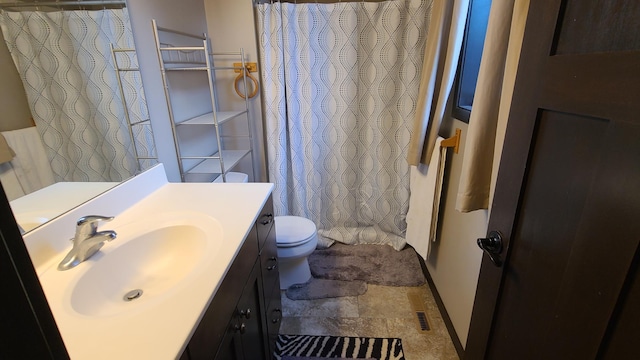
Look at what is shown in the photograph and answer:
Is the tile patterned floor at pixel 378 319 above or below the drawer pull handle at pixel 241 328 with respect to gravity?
below

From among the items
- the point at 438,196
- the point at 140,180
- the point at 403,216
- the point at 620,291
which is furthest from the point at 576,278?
the point at 403,216

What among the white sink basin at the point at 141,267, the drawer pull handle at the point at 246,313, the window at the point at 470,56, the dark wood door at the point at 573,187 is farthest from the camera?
the window at the point at 470,56

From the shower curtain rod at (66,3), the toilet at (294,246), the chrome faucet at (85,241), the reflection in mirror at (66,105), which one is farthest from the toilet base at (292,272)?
the shower curtain rod at (66,3)

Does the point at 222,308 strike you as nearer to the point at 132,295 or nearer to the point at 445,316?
the point at 132,295

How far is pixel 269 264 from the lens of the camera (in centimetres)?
149

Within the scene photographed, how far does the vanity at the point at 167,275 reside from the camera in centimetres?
65

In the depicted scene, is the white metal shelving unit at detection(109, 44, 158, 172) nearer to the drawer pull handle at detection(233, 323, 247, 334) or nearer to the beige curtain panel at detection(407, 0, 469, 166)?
the drawer pull handle at detection(233, 323, 247, 334)

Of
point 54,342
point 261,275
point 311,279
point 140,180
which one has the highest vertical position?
point 54,342

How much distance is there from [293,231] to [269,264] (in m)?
0.51

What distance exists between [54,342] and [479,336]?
3.61 ft

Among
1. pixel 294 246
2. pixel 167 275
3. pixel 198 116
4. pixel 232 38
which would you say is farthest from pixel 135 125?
pixel 232 38

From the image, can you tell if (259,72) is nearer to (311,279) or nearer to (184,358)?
(311,279)

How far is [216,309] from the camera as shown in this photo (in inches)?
32.3

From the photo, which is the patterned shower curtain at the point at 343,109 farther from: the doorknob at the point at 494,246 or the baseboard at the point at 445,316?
the doorknob at the point at 494,246
